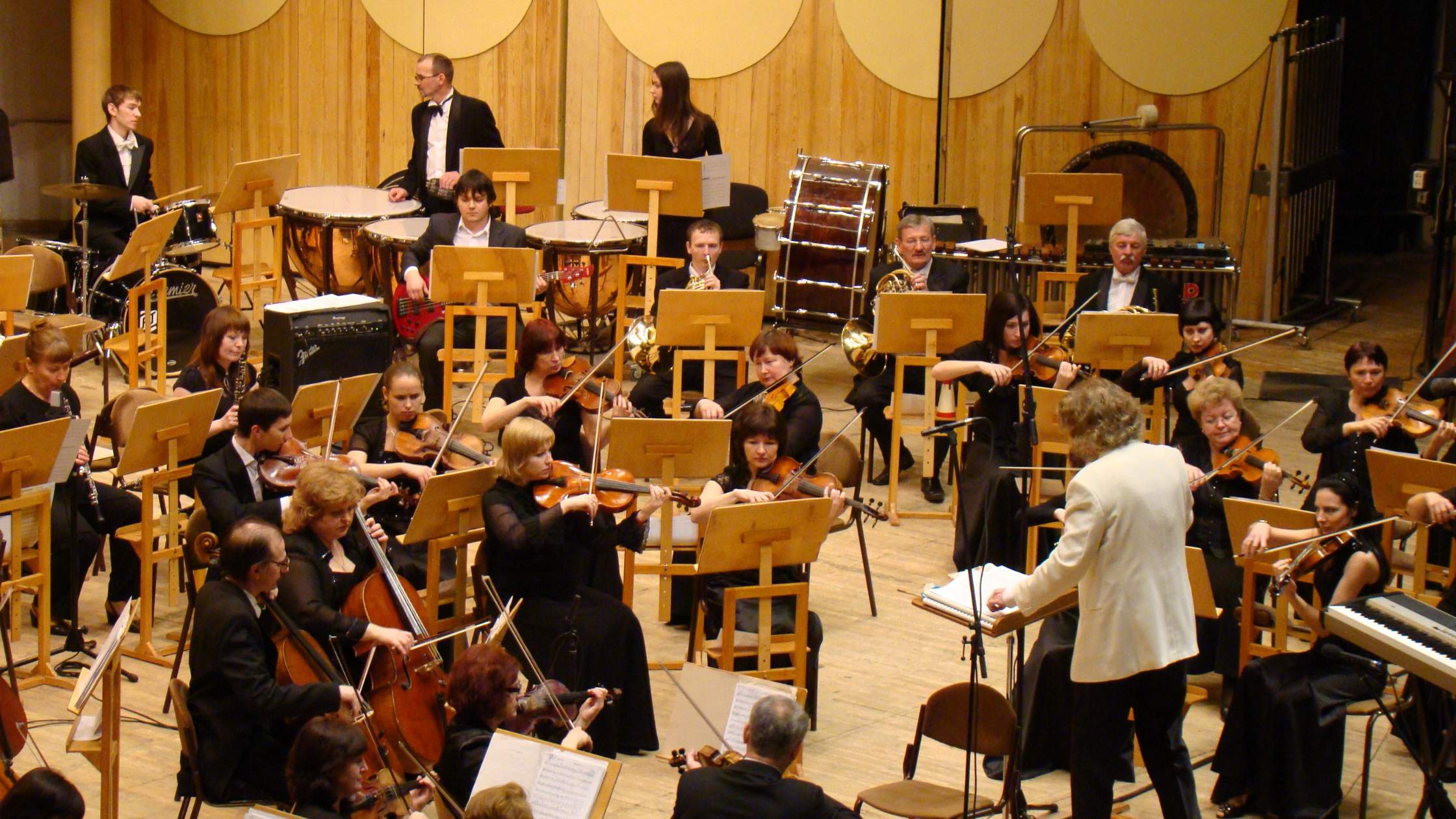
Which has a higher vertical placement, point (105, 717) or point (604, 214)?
point (604, 214)

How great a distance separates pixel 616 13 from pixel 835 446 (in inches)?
199

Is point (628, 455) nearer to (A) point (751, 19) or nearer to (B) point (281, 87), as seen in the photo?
(A) point (751, 19)

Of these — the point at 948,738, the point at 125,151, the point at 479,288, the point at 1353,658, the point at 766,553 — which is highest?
the point at 125,151

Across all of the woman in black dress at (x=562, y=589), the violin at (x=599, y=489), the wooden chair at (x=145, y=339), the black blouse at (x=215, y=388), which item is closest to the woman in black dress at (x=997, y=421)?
the violin at (x=599, y=489)

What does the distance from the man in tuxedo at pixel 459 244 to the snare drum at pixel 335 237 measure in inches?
23.1

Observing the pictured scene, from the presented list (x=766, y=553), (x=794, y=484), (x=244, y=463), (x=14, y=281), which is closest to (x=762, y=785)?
(x=766, y=553)

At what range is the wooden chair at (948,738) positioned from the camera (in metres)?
4.24

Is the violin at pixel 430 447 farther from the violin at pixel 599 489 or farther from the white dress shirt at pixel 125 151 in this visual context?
the white dress shirt at pixel 125 151

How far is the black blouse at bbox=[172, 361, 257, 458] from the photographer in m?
5.85

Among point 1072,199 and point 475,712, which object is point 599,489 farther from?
point 1072,199

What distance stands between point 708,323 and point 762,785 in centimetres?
337

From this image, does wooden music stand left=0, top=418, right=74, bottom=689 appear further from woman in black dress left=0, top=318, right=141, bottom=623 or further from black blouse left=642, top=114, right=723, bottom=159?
black blouse left=642, top=114, right=723, bottom=159

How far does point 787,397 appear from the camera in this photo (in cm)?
621

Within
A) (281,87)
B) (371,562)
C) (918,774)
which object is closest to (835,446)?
(918,774)
